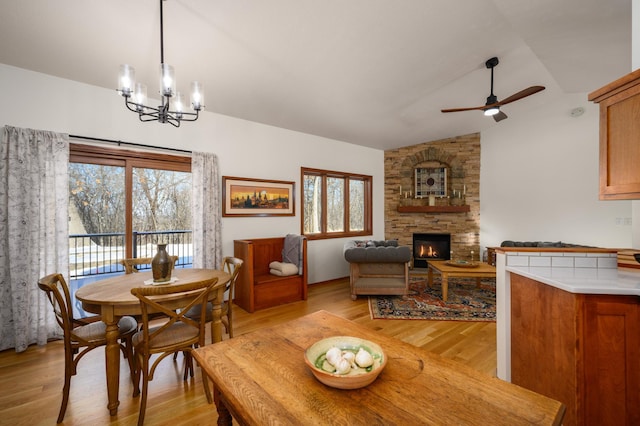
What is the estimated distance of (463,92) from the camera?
12.6ft

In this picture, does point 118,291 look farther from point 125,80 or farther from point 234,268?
point 125,80

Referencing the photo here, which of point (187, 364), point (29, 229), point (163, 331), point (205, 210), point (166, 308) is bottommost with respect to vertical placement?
point (187, 364)

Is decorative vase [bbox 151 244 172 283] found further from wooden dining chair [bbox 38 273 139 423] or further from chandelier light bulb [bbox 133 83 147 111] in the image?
chandelier light bulb [bbox 133 83 147 111]

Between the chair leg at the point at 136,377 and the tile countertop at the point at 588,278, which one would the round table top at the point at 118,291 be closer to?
the chair leg at the point at 136,377

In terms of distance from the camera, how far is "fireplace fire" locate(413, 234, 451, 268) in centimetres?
595

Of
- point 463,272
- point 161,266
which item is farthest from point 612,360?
point 161,266

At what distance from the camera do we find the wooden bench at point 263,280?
3.59 meters

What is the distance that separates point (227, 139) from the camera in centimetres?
394

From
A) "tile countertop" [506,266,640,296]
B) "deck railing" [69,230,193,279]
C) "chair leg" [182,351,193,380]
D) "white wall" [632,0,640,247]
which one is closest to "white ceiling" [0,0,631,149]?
"white wall" [632,0,640,247]

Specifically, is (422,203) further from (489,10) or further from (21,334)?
(21,334)

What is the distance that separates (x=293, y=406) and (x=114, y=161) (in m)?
3.51

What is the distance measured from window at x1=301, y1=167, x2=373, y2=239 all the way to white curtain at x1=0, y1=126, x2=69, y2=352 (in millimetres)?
3199

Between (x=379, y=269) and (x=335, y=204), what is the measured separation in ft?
6.28

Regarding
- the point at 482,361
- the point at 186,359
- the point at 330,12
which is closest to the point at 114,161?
the point at 186,359
